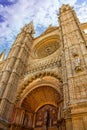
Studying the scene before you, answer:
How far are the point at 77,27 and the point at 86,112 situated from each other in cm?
751

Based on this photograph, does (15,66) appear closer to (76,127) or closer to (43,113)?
(43,113)

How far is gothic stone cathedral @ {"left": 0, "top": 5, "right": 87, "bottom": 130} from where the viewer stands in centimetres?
613

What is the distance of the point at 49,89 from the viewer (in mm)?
9062

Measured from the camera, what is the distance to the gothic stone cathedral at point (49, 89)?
6133 mm

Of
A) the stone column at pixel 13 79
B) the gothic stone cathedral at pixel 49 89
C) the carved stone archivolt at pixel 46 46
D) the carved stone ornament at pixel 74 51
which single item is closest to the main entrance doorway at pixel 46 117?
the gothic stone cathedral at pixel 49 89

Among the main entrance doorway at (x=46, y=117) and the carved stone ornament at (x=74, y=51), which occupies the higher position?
the carved stone ornament at (x=74, y=51)

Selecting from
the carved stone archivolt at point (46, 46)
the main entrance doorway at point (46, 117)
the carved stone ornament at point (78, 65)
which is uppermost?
the carved stone archivolt at point (46, 46)

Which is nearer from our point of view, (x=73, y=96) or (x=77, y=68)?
(x=73, y=96)

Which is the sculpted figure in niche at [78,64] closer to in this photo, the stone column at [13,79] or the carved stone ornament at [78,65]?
the carved stone ornament at [78,65]

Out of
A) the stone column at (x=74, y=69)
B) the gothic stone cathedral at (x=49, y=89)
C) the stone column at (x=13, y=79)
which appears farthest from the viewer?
the stone column at (x=13, y=79)

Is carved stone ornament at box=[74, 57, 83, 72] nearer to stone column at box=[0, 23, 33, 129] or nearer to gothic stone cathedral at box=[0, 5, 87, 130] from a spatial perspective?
gothic stone cathedral at box=[0, 5, 87, 130]

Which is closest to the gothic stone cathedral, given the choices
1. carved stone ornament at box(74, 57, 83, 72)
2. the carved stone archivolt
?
carved stone ornament at box(74, 57, 83, 72)

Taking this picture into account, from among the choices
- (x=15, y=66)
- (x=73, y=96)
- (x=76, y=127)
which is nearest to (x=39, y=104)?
(x=15, y=66)

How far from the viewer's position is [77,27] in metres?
10.6
